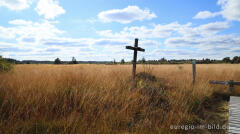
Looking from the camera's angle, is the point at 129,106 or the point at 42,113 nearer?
the point at 42,113

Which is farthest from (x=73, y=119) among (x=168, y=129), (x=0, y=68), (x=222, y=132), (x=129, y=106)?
(x=0, y=68)

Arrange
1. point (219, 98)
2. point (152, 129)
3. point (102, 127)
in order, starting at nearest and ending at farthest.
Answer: point (102, 127) → point (152, 129) → point (219, 98)

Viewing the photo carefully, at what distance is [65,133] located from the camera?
7.30 feet

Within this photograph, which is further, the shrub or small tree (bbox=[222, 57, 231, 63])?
small tree (bbox=[222, 57, 231, 63])

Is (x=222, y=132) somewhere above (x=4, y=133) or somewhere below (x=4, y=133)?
below

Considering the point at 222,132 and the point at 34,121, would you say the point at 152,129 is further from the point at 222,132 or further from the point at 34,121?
the point at 34,121

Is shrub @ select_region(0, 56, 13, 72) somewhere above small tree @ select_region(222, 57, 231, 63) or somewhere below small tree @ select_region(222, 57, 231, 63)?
below

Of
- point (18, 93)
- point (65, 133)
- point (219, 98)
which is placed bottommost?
point (219, 98)

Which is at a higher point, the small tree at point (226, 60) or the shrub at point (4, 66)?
the small tree at point (226, 60)

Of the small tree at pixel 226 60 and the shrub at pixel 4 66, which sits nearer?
the shrub at pixel 4 66

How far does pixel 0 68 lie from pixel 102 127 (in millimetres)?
7740

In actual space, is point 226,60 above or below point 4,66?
above

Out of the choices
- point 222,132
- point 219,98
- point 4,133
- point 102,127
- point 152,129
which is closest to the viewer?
point 4,133

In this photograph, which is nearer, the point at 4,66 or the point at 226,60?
the point at 4,66
